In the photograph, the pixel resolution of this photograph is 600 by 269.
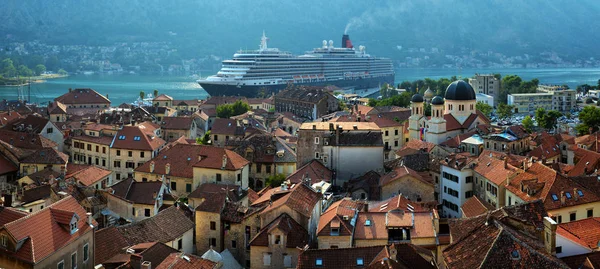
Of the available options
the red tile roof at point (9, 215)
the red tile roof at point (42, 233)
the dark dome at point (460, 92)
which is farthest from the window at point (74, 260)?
the dark dome at point (460, 92)

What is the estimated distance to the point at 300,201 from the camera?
29.2 metres

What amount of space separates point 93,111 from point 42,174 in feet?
153

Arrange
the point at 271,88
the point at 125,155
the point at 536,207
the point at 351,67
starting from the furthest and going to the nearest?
the point at 351,67 → the point at 271,88 → the point at 125,155 → the point at 536,207

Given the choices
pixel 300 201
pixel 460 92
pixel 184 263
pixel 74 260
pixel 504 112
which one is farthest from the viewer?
pixel 504 112

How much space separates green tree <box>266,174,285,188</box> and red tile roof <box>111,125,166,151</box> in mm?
10407

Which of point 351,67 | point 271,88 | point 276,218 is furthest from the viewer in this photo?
point 351,67

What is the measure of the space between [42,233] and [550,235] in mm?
15826

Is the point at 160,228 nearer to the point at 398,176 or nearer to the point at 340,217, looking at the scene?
the point at 340,217

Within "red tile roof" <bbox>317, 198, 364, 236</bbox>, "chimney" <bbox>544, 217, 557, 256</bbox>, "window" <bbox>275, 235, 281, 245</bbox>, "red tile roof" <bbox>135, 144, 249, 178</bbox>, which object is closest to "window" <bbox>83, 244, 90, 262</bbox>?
"window" <bbox>275, 235, 281, 245</bbox>

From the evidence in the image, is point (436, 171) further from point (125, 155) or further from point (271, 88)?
point (271, 88)

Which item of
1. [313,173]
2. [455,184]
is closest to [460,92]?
[455,184]

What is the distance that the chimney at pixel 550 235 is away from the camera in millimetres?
23109

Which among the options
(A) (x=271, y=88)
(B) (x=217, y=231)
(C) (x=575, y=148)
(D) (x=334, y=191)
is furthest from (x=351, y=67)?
(B) (x=217, y=231)

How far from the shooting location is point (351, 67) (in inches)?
6983
